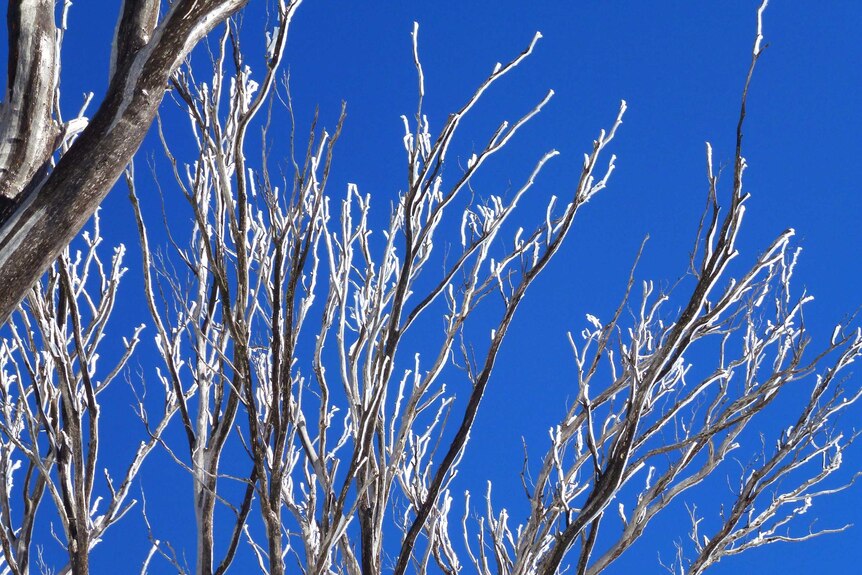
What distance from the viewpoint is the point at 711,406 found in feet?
8.55

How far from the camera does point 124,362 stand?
9.40 ft

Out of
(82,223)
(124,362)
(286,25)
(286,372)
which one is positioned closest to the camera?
(82,223)

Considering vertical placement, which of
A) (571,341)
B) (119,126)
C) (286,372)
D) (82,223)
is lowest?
(82,223)

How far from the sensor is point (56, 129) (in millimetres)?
1284

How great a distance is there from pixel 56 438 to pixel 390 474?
1125 millimetres

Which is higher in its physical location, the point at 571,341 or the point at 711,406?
the point at 711,406

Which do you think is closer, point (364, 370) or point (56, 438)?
point (364, 370)

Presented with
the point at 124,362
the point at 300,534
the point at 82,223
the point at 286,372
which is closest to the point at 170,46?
the point at 82,223

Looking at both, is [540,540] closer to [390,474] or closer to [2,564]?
[390,474]

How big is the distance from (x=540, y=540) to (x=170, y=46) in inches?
56.1

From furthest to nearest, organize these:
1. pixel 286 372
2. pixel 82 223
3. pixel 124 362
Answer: pixel 124 362 < pixel 286 372 < pixel 82 223

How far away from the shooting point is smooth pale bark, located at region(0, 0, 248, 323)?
1132mm

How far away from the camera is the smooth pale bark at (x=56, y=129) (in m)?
1.13

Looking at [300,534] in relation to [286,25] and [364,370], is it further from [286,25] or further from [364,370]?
[286,25]
